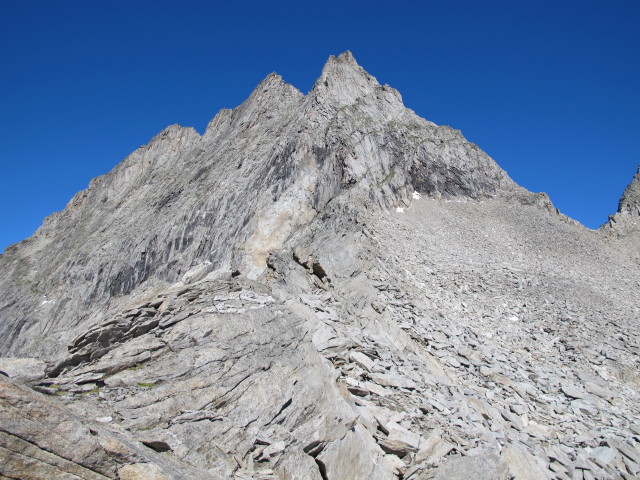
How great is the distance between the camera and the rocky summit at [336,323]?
9.48 meters

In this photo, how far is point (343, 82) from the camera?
5172 cm

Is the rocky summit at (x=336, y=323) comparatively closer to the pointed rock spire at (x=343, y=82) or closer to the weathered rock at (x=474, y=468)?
the weathered rock at (x=474, y=468)

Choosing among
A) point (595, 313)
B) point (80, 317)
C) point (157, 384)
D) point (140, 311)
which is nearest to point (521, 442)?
point (157, 384)

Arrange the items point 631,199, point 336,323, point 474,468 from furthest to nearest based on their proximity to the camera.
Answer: point 631,199, point 336,323, point 474,468

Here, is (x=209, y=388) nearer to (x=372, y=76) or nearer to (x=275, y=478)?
(x=275, y=478)

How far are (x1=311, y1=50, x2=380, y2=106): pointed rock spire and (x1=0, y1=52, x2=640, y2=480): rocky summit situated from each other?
13.9 inches

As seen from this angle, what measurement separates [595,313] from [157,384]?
2639 cm

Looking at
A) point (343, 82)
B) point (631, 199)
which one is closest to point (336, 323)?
point (343, 82)

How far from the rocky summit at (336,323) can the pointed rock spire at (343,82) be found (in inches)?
13.9

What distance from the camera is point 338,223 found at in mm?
29781

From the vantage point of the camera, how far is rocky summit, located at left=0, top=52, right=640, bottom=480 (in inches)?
373

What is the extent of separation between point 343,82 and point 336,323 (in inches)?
1669

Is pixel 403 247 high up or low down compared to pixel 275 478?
up

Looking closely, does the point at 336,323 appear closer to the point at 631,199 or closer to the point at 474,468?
the point at 474,468
